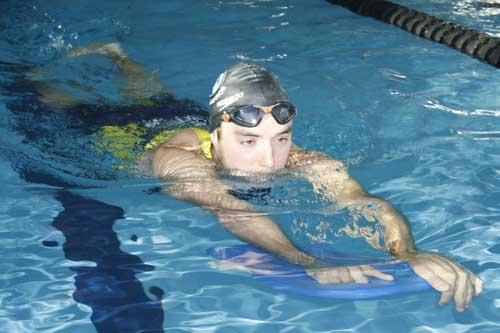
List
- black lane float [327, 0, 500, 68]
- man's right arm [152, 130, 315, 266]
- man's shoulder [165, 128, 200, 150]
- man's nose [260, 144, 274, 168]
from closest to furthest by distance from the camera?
man's right arm [152, 130, 315, 266], man's nose [260, 144, 274, 168], man's shoulder [165, 128, 200, 150], black lane float [327, 0, 500, 68]

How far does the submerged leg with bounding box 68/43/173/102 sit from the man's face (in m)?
1.90

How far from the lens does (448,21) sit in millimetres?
7566

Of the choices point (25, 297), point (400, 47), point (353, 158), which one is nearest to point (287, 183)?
point (353, 158)

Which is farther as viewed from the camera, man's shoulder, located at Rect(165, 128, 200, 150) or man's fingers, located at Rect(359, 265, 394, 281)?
man's shoulder, located at Rect(165, 128, 200, 150)

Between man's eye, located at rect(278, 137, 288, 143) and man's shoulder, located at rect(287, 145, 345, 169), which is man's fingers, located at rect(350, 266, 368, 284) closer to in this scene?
man's eye, located at rect(278, 137, 288, 143)

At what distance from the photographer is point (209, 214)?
3709 mm

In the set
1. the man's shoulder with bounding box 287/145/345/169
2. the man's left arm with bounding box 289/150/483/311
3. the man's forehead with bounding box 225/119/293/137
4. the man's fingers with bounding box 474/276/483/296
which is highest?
the man's forehead with bounding box 225/119/293/137

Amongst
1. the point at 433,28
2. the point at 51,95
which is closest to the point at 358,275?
the point at 51,95

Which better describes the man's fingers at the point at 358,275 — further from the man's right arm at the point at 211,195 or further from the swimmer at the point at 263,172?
the man's right arm at the point at 211,195

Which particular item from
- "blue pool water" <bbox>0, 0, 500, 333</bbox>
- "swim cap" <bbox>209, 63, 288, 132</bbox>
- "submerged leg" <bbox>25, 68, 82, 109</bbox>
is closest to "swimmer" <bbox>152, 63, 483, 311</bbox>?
"swim cap" <bbox>209, 63, 288, 132</bbox>

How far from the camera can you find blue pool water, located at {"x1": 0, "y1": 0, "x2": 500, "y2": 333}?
2.98 m

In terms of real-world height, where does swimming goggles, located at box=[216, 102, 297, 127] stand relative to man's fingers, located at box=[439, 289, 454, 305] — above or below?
above

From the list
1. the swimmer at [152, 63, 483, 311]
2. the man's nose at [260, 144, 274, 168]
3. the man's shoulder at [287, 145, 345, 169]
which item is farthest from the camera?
the man's shoulder at [287, 145, 345, 169]

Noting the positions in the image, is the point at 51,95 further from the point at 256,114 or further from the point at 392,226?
Result: the point at 392,226
